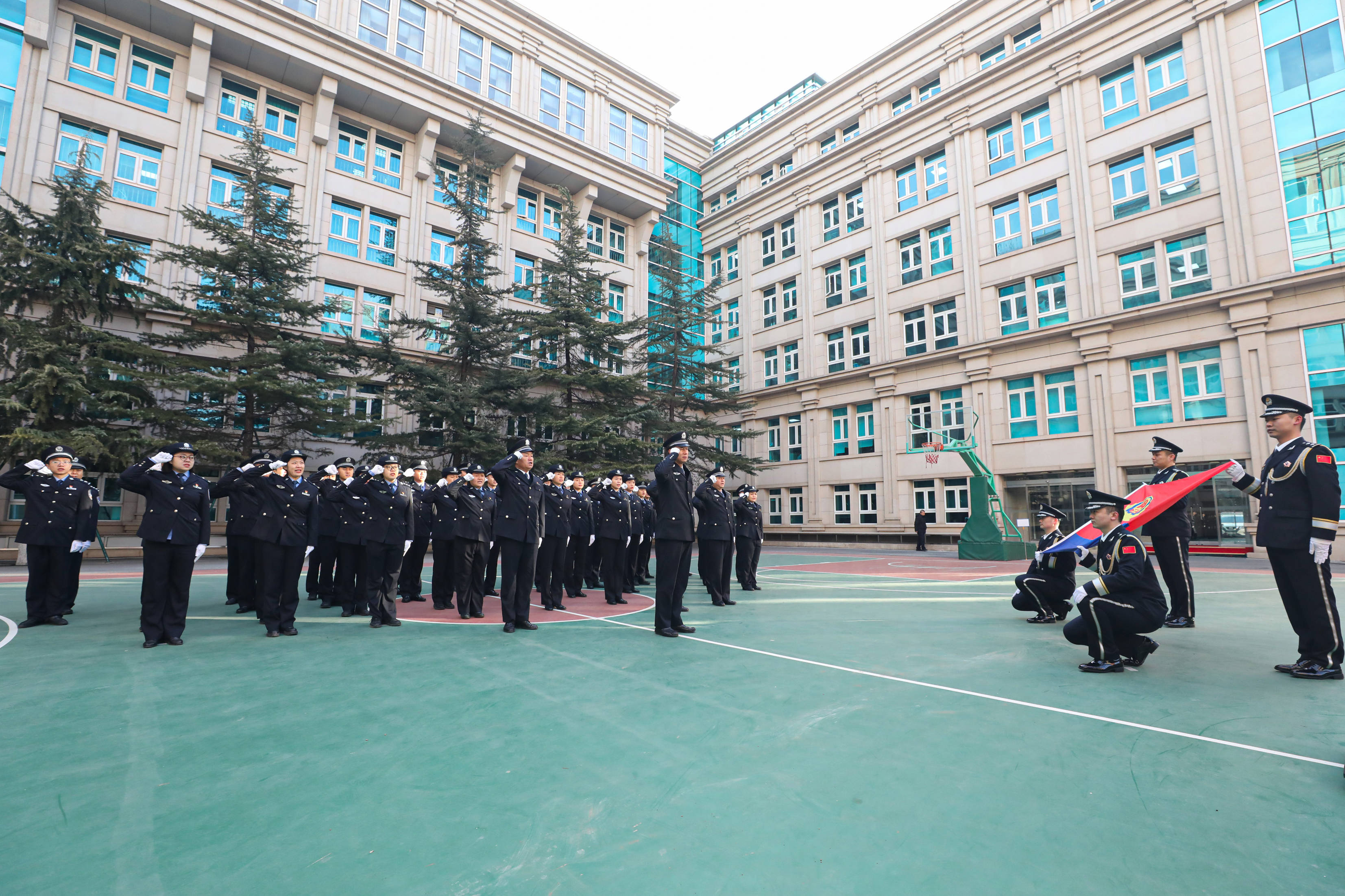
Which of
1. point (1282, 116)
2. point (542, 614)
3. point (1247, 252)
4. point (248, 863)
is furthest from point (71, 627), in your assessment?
point (1282, 116)

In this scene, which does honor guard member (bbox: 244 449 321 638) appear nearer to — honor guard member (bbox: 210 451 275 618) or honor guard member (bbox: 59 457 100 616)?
honor guard member (bbox: 210 451 275 618)

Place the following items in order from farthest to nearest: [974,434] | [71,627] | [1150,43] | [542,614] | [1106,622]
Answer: [974,434] < [1150,43] < [542,614] < [71,627] < [1106,622]

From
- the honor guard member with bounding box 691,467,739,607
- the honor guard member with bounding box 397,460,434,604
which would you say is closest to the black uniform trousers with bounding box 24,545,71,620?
the honor guard member with bounding box 397,460,434,604

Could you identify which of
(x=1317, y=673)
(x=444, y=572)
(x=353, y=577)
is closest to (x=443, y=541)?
(x=444, y=572)

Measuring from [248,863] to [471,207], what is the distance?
2310 centimetres

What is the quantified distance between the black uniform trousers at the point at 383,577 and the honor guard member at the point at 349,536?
0.97 ft

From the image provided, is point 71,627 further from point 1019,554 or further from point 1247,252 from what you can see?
point 1247,252

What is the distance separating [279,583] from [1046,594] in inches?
343

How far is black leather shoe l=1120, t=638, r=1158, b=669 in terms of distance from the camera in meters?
5.09

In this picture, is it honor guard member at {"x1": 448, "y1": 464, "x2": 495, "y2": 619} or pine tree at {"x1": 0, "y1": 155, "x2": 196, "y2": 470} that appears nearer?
honor guard member at {"x1": 448, "y1": 464, "x2": 495, "y2": 619}

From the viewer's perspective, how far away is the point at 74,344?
621 inches

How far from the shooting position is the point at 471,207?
878 inches

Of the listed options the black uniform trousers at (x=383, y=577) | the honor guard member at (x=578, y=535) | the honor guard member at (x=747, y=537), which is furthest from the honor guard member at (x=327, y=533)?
the honor guard member at (x=747, y=537)

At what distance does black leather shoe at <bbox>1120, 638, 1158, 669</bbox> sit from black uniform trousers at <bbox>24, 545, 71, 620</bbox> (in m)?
11.0
